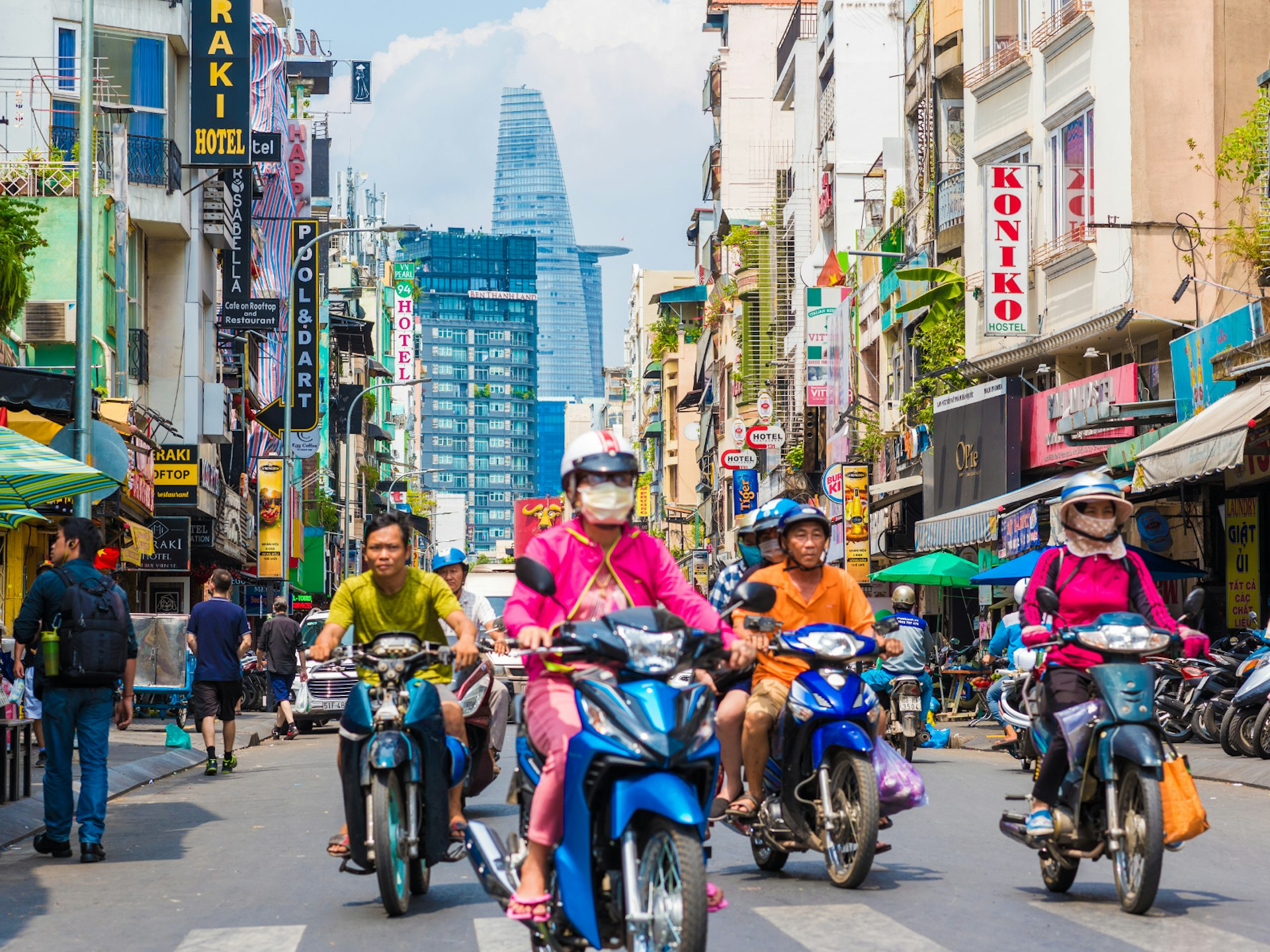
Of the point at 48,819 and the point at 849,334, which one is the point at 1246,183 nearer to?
the point at 48,819

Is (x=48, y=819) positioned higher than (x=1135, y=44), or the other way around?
(x=1135, y=44)

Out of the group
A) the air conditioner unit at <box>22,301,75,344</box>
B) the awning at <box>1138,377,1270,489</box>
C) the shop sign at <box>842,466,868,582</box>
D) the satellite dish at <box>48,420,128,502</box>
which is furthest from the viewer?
the shop sign at <box>842,466,868,582</box>

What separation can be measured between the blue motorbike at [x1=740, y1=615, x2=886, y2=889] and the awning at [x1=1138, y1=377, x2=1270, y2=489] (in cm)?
947

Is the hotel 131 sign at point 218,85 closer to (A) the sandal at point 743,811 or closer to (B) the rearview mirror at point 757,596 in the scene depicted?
(A) the sandal at point 743,811

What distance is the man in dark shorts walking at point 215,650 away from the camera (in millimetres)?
18047

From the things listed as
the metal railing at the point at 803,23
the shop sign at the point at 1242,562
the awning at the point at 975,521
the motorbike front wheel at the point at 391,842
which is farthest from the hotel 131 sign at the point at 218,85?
the motorbike front wheel at the point at 391,842

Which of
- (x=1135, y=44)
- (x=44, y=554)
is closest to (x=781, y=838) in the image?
(x=1135, y=44)

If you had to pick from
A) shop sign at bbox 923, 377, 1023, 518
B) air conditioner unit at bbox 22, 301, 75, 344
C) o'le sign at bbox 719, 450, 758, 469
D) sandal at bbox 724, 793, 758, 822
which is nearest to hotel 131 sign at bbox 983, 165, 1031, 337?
shop sign at bbox 923, 377, 1023, 518

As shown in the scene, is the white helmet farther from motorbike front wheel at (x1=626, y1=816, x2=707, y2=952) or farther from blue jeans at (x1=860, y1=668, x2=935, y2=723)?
blue jeans at (x1=860, y1=668, x2=935, y2=723)

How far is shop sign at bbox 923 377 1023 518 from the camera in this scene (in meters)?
30.9

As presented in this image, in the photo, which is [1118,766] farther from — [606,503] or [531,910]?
[531,910]

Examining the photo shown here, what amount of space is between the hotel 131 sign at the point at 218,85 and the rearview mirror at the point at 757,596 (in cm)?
3199

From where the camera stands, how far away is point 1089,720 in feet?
27.0

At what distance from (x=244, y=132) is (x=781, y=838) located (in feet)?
99.8
